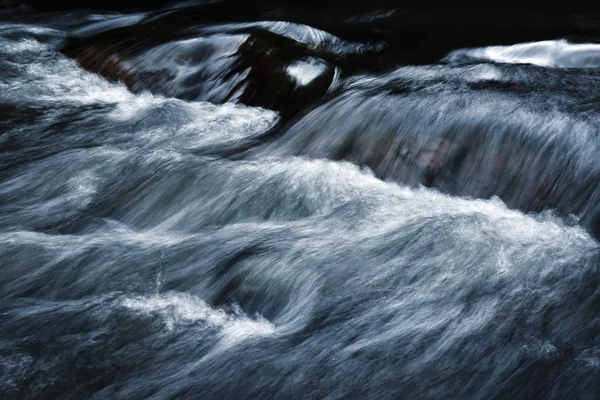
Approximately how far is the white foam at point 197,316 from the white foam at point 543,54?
3520 millimetres

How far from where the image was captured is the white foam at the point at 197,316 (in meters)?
3.93

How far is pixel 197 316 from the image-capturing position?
4078 millimetres

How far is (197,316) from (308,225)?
1.05 meters

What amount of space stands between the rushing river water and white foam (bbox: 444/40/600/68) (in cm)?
2

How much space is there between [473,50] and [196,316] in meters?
3.98

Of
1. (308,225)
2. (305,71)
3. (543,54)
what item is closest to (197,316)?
(308,225)

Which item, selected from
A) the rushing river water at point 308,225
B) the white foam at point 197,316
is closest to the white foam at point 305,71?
the rushing river water at point 308,225

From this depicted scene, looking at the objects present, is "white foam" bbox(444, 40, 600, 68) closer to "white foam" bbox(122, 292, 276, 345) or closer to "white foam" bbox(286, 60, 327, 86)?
"white foam" bbox(286, 60, 327, 86)

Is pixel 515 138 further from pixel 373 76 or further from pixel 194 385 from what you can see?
pixel 194 385

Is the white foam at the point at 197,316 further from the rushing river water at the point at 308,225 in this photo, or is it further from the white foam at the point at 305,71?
the white foam at the point at 305,71

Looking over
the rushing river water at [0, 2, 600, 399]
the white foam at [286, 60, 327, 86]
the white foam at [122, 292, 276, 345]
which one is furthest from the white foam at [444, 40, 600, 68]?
the white foam at [122, 292, 276, 345]

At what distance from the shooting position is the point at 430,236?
450cm

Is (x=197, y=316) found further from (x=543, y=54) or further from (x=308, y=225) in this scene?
(x=543, y=54)

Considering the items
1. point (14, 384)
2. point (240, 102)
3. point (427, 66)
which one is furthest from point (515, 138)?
point (14, 384)
